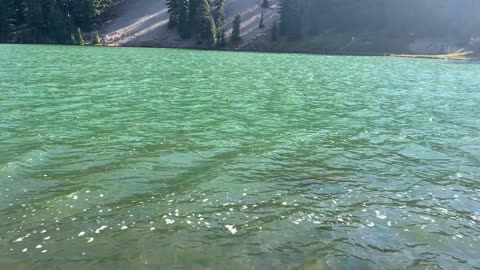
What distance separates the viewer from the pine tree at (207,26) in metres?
161

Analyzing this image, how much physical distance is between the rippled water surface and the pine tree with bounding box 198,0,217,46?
133 meters

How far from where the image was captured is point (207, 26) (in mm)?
162750

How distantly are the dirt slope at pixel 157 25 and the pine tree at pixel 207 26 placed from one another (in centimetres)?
582

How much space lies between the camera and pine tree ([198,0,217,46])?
161 meters

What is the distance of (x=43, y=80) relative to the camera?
4478 centimetres

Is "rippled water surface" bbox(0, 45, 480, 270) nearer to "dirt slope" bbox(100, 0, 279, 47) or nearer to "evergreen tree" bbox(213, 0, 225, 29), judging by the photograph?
"dirt slope" bbox(100, 0, 279, 47)

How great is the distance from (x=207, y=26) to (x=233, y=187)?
15394 centimetres

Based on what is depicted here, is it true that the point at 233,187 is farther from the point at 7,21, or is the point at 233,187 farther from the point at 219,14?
the point at 7,21

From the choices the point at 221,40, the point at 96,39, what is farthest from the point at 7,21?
the point at 221,40

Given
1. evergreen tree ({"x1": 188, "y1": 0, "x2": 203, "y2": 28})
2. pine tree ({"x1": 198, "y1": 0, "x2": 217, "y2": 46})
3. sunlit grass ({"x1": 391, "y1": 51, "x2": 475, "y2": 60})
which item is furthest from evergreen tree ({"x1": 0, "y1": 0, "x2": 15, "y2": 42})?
sunlit grass ({"x1": 391, "y1": 51, "x2": 475, "y2": 60})

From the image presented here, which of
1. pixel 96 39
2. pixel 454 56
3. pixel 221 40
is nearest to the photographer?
pixel 454 56

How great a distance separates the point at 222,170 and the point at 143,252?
7.05 meters

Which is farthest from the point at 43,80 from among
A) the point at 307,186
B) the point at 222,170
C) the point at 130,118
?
the point at 307,186

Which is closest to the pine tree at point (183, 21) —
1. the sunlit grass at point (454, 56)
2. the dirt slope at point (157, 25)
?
the dirt slope at point (157, 25)
